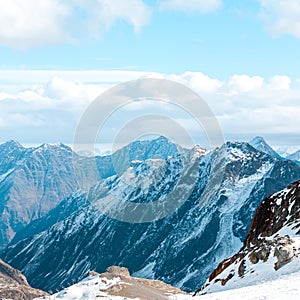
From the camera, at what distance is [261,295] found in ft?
169

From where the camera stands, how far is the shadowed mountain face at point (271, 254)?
70.2 meters

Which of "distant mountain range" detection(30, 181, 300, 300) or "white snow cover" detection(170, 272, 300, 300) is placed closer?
"white snow cover" detection(170, 272, 300, 300)

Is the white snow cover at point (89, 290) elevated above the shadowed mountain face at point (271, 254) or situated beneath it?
situated beneath

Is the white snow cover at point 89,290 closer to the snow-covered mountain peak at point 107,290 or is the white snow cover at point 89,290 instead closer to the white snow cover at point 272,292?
the snow-covered mountain peak at point 107,290

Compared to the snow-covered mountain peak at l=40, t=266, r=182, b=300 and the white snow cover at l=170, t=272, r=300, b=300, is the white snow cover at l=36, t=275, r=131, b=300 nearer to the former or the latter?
the snow-covered mountain peak at l=40, t=266, r=182, b=300

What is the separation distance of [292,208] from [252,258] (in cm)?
2535

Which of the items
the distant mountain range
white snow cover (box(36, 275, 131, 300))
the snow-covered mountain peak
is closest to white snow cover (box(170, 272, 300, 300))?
the distant mountain range

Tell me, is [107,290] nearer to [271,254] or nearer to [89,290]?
[89,290]

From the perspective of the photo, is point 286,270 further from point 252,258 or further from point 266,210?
point 266,210

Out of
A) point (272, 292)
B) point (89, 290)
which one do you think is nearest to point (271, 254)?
point (272, 292)

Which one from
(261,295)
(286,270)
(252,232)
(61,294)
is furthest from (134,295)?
(261,295)

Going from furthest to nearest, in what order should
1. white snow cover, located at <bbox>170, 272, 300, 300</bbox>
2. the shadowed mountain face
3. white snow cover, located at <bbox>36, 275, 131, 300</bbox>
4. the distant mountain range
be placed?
white snow cover, located at <bbox>36, 275, 131, 300</bbox>, the shadowed mountain face, the distant mountain range, white snow cover, located at <bbox>170, 272, 300, 300</bbox>

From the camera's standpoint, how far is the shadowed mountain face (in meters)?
70.2

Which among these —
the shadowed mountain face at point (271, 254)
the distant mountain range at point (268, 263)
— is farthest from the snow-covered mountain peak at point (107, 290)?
the shadowed mountain face at point (271, 254)
